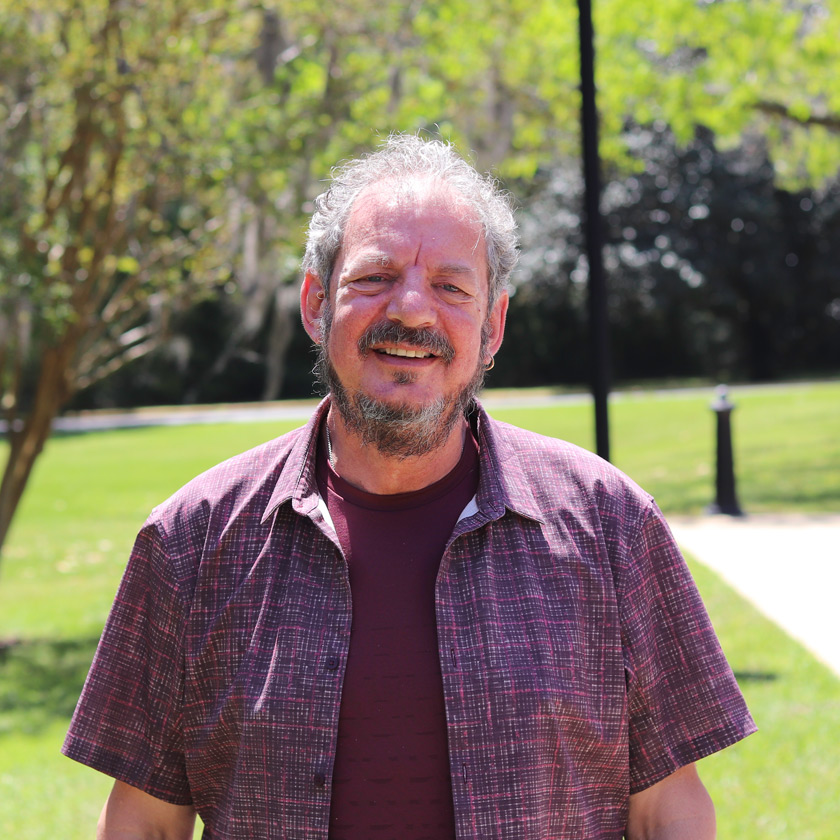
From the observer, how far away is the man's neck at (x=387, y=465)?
2.00 m

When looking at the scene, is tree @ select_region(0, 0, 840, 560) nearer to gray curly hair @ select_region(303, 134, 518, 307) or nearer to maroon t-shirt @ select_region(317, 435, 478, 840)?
gray curly hair @ select_region(303, 134, 518, 307)

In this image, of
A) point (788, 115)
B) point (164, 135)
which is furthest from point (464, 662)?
point (788, 115)

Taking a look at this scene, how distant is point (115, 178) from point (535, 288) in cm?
2465

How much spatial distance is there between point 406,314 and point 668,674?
750 mm

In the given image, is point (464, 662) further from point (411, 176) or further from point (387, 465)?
point (411, 176)

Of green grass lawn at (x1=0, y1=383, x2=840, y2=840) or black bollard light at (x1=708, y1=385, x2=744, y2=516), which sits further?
black bollard light at (x1=708, y1=385, x2=744, y2=516)

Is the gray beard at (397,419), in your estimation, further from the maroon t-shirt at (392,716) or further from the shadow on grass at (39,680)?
the shadow on grass at (39,680)

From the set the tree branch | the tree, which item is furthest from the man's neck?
the tree branch

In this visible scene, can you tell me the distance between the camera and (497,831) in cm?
177

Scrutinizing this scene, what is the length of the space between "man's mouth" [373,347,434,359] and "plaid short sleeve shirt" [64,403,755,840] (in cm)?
25

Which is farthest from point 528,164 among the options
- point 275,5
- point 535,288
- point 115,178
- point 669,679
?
point 535,288

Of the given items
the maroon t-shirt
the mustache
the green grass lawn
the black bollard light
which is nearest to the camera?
the maroon t-shirt

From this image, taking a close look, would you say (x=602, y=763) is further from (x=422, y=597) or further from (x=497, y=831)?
(x=422, y=597)

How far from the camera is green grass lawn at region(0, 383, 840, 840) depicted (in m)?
4.85
